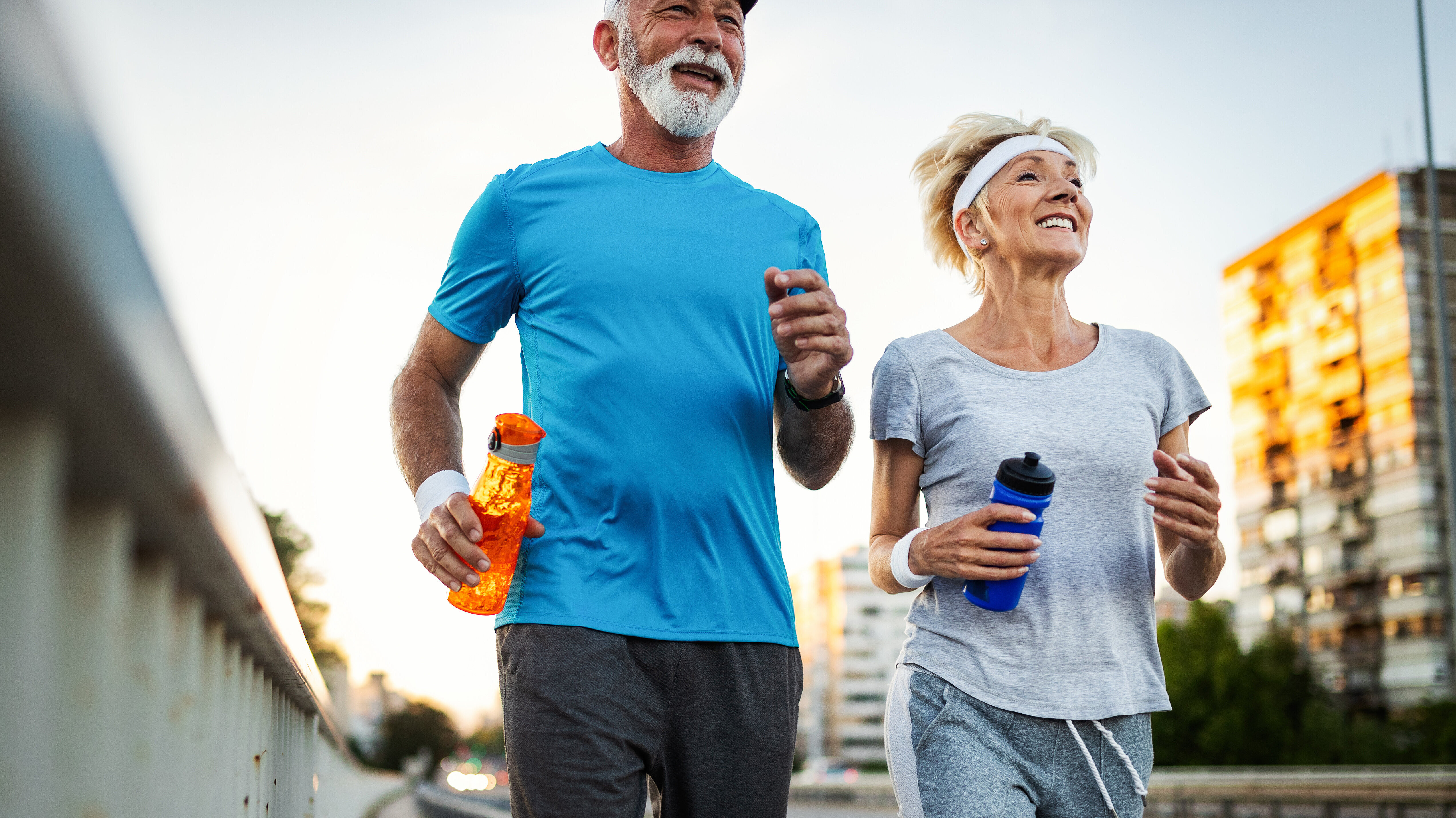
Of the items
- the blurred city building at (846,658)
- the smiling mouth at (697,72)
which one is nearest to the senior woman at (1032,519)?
the smiling mouth at (697,72)

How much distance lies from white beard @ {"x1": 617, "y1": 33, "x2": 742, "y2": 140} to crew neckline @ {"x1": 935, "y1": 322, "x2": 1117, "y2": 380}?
878 millimetres

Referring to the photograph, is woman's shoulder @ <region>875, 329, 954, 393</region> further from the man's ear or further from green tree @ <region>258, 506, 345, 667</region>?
green tree @ <region>258, 506, 345, 667</region>

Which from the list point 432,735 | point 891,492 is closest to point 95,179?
point 891,492

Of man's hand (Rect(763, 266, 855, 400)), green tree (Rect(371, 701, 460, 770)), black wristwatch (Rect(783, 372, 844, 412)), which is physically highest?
man's hand (Rect(763, 266, 855, 400))

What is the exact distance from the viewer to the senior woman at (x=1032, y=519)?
3.01m

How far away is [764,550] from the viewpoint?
2.88 metres

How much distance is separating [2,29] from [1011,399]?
3.00 meters

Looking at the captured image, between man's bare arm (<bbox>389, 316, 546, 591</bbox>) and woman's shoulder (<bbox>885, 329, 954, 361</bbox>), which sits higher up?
woman's shoulder (<bbox>885, 329, 954, 361</bbox>)

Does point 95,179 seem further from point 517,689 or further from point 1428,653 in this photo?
point 1428,653

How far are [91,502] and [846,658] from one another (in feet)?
533

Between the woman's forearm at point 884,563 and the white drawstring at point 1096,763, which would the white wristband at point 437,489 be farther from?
the white drawstring at point 1096,763

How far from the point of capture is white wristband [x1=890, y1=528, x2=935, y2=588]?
3141 mm

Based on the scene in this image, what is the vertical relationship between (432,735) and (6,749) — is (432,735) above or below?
below

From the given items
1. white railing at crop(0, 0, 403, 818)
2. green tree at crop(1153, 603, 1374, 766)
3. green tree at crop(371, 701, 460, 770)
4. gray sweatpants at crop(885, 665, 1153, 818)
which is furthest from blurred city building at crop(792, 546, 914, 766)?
white railing at crop(0, 0, 403, 818)
